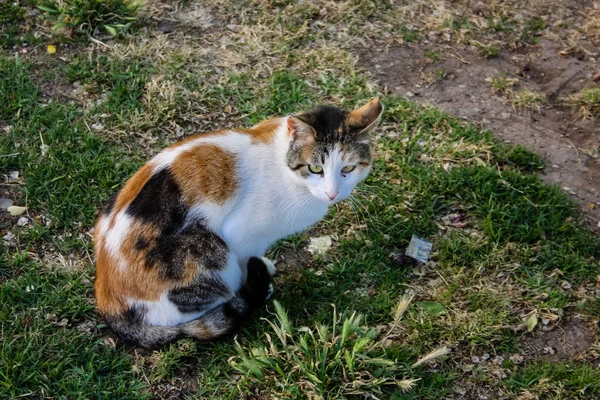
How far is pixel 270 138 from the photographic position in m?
3.21

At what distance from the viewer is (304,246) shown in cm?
369

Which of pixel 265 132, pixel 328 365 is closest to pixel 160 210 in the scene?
pixel 265 132

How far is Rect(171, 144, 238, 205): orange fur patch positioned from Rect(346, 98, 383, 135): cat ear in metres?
0.66

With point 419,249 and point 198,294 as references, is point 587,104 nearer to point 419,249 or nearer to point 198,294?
point 419,249

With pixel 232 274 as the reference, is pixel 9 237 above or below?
below

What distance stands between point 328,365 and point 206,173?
1119 millimetres

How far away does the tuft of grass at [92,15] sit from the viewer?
15.5 feet

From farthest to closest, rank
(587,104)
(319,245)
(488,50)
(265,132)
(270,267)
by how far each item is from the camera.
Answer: (488,50), (587,104), (319,245), (270,267), (265,132)

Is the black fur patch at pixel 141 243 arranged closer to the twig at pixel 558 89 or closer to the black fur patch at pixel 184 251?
the black fur patch at pixel 184 251

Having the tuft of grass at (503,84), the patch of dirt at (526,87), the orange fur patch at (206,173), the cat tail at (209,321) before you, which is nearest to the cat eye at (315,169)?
the orange fur patch at (206,173)

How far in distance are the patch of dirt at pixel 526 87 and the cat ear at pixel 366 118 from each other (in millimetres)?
1533

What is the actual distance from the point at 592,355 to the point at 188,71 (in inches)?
133

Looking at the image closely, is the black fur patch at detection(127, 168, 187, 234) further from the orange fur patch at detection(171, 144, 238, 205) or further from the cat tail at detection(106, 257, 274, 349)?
the cat tail at detection(106, 257, 274, 349)

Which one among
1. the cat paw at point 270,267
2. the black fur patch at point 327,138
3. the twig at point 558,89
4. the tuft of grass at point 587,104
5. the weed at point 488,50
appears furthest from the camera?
the weed at point 488,50
